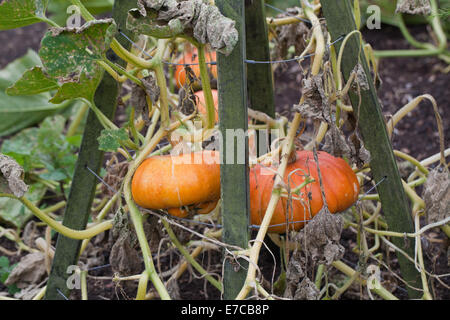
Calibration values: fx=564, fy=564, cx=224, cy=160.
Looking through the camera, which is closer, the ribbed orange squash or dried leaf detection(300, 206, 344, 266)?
dried leaf detection(300, 206, 344, 266)

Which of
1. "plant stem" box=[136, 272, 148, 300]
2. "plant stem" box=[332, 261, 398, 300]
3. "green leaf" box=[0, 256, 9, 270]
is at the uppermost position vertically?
"green leaf" box=[0, 256, 9, 270]

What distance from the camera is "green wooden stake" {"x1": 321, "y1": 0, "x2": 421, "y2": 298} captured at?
114 cm

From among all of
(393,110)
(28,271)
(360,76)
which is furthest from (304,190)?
(393,110)

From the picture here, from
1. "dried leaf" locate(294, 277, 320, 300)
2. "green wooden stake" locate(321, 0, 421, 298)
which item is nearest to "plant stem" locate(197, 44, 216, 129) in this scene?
"green wooden stake" locate(321, 0, 421, 298)

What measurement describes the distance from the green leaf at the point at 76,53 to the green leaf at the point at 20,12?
3.1 inches

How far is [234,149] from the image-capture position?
104 cm

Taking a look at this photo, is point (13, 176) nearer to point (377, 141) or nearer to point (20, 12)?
point (20, 12)

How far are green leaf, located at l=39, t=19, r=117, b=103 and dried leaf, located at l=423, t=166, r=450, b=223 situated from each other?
2.41 ft

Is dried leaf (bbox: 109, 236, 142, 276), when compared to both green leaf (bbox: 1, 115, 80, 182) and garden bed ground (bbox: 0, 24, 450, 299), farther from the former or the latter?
green leaf (bbox: 1, 115, 80, 182)

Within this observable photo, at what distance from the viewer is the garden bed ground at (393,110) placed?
64.9 inches

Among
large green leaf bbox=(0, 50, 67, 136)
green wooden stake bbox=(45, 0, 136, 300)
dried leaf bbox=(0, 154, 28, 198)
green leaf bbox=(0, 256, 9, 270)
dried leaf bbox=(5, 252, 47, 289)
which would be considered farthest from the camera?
large green leaf bbox=(0, 50, 67, 136)

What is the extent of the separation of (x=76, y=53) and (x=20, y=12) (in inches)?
5.1
